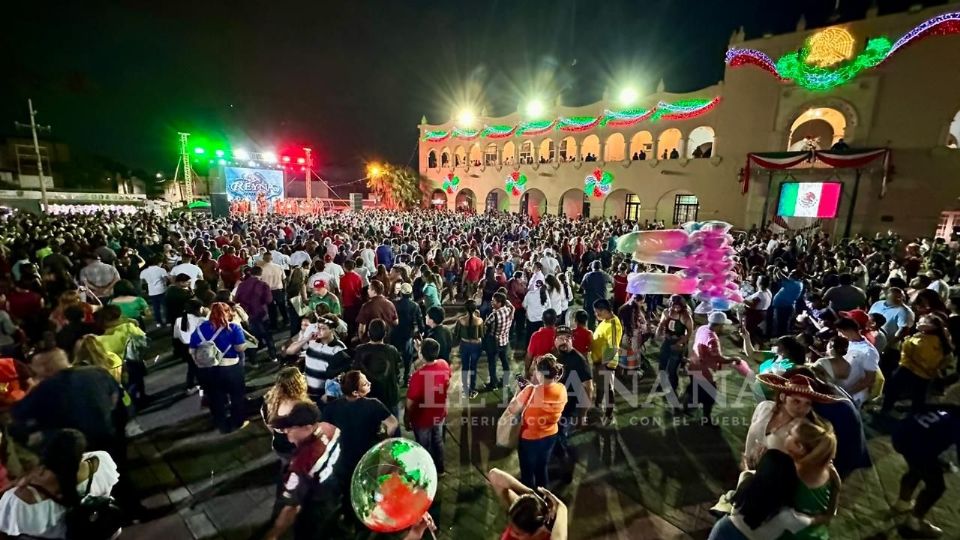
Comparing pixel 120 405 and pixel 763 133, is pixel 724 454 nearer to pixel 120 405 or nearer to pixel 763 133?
pixel 120 405

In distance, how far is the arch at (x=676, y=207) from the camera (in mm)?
25837

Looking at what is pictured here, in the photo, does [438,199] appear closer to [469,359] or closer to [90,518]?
[469,359]

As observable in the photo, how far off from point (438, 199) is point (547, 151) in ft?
40.3

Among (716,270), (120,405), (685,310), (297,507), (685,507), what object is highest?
(716,270)

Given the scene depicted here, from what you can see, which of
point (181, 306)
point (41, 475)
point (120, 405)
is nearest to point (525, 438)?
point (41, 475)

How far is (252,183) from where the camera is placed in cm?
2897

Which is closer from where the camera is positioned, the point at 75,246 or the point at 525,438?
the point at 525,438

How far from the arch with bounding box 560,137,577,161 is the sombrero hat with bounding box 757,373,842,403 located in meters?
30.1

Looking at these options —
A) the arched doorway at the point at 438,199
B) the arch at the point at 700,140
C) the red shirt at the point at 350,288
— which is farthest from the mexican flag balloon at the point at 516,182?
the red shirt at the point at 350,288

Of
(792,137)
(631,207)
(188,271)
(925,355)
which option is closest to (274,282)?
(188,271)

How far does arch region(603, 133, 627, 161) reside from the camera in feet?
96.2

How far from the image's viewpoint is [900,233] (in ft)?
62.4

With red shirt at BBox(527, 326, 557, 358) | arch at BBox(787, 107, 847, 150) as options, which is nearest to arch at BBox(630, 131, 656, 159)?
arch at BBox(787, 107, 847, 150)

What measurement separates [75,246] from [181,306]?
5.46 meters
